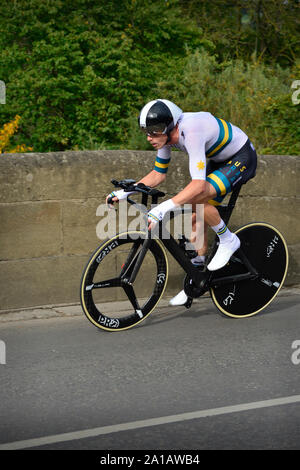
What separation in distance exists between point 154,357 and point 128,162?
2253 millimetres

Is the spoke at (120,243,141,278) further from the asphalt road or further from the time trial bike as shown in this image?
the asphalt road

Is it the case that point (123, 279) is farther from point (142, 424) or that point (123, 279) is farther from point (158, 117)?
point (142, 424)

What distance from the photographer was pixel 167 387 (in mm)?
4676

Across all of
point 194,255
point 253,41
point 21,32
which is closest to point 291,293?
point 194,255

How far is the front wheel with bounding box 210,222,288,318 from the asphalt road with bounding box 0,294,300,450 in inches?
5.1

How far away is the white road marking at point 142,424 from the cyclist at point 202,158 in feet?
5.24

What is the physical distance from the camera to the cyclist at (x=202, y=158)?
219 inches

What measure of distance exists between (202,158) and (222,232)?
0.77 m

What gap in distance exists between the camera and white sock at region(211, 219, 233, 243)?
238 inches

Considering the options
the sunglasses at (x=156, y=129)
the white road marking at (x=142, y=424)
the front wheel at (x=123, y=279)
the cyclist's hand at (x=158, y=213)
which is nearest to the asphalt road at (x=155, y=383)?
the white road marking at (x=142, y=424)

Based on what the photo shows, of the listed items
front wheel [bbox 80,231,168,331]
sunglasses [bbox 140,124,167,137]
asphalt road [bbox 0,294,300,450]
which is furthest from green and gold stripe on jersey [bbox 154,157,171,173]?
asphalt road [bbox 0,294,300,450]

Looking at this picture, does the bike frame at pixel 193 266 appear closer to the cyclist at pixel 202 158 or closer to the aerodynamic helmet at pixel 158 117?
the cyclist at pixel 202 158

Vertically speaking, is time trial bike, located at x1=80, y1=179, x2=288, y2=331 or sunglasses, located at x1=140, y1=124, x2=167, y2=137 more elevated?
sunglasses, located at x1=140, y1=124, x2=167, y2=137

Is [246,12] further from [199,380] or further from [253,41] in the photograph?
[199,380]
